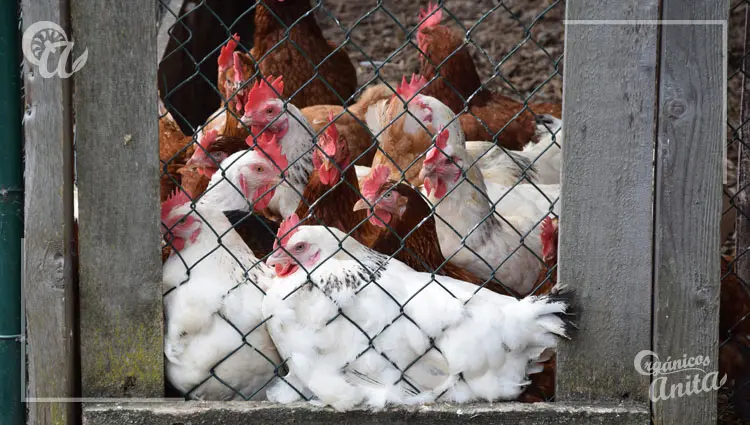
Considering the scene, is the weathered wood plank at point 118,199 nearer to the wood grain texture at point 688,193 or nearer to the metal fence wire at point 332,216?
the metal fence wire at point 332,216

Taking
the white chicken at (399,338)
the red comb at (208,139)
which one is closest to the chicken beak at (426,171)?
the white chicken at (399,338)

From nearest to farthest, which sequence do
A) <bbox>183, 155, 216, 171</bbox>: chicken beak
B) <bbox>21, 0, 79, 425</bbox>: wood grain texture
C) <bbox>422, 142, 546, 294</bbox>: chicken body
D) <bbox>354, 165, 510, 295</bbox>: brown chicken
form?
<bbox>21, 0, 79, 425</bbox>: wood grain texture < <bbox>354, 165, 510, 295</bbox>: brown chicken < <bbox>422, 142, 546, 294</bbox>: chicken body < <bbox>183, 155, 216, 171</bbox>: chicken beak

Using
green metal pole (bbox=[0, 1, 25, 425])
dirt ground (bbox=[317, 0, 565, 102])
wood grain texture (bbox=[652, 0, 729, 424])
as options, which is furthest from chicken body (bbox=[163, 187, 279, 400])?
dirt ground (bbox=[317, 0, 565, 102])

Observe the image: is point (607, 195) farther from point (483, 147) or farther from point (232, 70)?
point (232, 70)

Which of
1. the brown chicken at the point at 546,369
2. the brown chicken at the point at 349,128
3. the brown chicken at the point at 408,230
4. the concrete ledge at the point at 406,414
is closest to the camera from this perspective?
the concrete ledge at the point at 406,414

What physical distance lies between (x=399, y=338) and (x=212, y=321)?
0.51 meters

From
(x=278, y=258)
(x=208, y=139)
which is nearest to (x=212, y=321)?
(x=278, y=258)

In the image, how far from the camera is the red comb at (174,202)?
224cm

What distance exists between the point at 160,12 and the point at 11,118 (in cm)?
300

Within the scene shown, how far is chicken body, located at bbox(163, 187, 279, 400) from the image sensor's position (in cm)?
210

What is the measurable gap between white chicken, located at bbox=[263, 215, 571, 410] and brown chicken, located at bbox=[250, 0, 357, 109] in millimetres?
2272

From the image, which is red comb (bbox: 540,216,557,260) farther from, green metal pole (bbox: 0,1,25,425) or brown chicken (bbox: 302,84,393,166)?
green metal pole (bbox: 0,1,25,425)

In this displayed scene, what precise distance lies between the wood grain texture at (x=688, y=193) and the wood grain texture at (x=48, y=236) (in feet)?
4.89

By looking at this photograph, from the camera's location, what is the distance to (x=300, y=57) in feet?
14.2
